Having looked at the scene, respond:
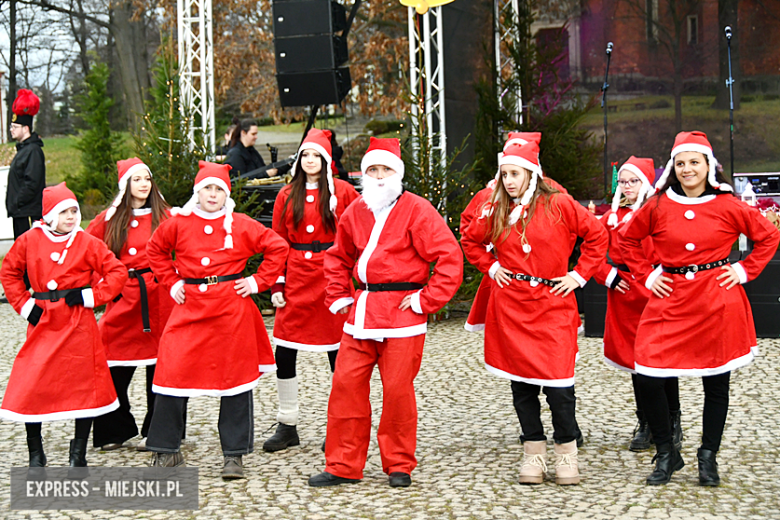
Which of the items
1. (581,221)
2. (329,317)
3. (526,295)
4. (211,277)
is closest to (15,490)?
(211,277)

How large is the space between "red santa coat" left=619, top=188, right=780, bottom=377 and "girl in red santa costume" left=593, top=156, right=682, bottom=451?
1.36 feet

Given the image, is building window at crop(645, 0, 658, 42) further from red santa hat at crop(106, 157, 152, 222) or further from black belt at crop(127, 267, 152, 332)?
black belt at crop(127, 267, 152, 332)

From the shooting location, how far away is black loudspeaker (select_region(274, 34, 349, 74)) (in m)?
9.18

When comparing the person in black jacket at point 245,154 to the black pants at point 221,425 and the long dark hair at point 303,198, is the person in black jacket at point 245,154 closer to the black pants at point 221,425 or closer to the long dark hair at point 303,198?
the long dark hair at point 303,198

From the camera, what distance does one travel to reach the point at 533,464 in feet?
14.9

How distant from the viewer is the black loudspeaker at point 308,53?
9180mm

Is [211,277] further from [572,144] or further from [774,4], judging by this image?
[774,4]

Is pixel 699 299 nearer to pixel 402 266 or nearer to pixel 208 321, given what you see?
pixel 402 266

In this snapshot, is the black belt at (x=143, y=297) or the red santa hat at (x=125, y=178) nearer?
the black belt at (x=143, y=297)

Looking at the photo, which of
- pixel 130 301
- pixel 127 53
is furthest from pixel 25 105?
pixel 127 53

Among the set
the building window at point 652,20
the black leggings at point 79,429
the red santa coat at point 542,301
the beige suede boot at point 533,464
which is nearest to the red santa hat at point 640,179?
the red santa coat at point 542,301

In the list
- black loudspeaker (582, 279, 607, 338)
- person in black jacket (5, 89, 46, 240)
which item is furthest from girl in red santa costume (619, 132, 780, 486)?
person in black jacket (5, 89, 46, 240)

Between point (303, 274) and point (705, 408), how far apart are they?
7.38 feet

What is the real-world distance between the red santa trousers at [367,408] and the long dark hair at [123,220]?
147cm
